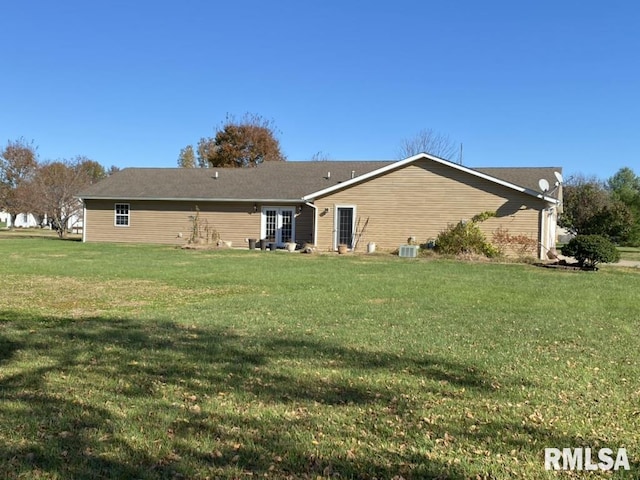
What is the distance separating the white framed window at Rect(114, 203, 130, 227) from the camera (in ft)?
92.1

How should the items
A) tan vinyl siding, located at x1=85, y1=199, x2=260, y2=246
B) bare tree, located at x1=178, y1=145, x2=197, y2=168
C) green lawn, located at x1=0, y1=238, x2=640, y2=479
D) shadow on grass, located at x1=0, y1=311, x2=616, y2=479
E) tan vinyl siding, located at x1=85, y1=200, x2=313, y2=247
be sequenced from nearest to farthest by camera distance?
shadow on grass, located at x1=0, y1=311, x2=616, y2=479 → green lawn, located at x1=0, y1=238, x2=640, y2=479 → tan vinyl siding, located at x1=85, y1=200, x2=313, y2=247 → tan vinyl siding, located at x1=85, y1=199, x2=260, y2=246 → bare tree, located at x1=178, y1=145, x2=197, y2=168

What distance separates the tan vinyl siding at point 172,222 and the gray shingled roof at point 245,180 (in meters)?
0.54

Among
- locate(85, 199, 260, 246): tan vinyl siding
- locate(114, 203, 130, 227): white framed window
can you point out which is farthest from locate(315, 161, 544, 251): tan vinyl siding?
locate(114, 203, 130, 227): white framed window

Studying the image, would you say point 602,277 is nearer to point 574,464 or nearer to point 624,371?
point 624,371

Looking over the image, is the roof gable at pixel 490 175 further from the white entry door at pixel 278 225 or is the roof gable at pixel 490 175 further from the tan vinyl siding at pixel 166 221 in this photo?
the tan vinyl siding at pixel 166 221

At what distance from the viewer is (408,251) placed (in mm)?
21312

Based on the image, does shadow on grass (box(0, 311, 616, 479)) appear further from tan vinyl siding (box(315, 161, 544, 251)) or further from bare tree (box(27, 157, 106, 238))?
bare tree (box(27, 157, 106, 238))

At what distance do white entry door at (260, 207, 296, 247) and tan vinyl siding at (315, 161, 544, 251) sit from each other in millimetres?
2173

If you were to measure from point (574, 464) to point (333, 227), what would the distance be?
Result: 20.4 m

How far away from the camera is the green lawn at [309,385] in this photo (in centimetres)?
324

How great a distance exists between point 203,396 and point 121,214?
1024 inches

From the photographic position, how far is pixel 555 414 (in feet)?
13.1

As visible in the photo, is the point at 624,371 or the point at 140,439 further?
the point at 624,371

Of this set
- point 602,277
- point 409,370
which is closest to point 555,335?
point 409,370
